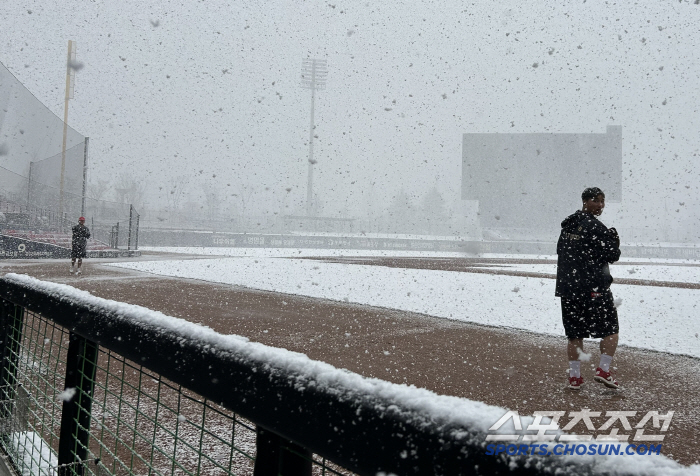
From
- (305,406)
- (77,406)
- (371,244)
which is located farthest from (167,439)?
(371,244)

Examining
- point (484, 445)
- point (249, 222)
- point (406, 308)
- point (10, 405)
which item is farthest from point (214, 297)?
point (249, 222)

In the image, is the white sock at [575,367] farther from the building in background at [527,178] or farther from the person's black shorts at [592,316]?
the building in background at [527,178]

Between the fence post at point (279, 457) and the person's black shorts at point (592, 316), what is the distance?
13.0ft

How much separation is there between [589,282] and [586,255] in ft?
0.80

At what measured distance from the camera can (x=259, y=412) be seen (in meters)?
0.96

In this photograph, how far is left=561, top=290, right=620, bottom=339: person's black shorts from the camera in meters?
4.29

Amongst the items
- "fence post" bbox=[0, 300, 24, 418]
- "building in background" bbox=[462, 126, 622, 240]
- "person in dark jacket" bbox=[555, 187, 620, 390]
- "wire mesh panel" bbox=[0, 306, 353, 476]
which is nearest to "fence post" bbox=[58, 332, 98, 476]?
"wire mesh panel" bbox=[0, 306, 353, 476]

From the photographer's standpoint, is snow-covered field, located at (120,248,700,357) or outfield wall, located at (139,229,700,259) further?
outfield wall, located at (139,229,700,259)

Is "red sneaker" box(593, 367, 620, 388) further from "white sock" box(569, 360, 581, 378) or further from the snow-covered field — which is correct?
the snow-covered field

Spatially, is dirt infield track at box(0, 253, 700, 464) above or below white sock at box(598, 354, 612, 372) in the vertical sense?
below

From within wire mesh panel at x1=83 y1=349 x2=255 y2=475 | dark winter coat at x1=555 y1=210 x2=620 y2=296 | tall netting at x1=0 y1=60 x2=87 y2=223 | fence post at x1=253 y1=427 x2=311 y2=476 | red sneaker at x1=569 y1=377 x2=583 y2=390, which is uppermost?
tall netting at x1=0 y1=60 x2=87 y2=223

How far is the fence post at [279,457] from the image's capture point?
3.08 ft

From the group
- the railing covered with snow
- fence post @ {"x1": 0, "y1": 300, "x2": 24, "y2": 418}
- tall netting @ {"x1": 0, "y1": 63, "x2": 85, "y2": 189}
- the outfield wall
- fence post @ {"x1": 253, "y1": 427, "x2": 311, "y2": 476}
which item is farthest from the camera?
the outfield wall

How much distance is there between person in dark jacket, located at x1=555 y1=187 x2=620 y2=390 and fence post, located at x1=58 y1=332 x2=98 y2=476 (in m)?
3.81
